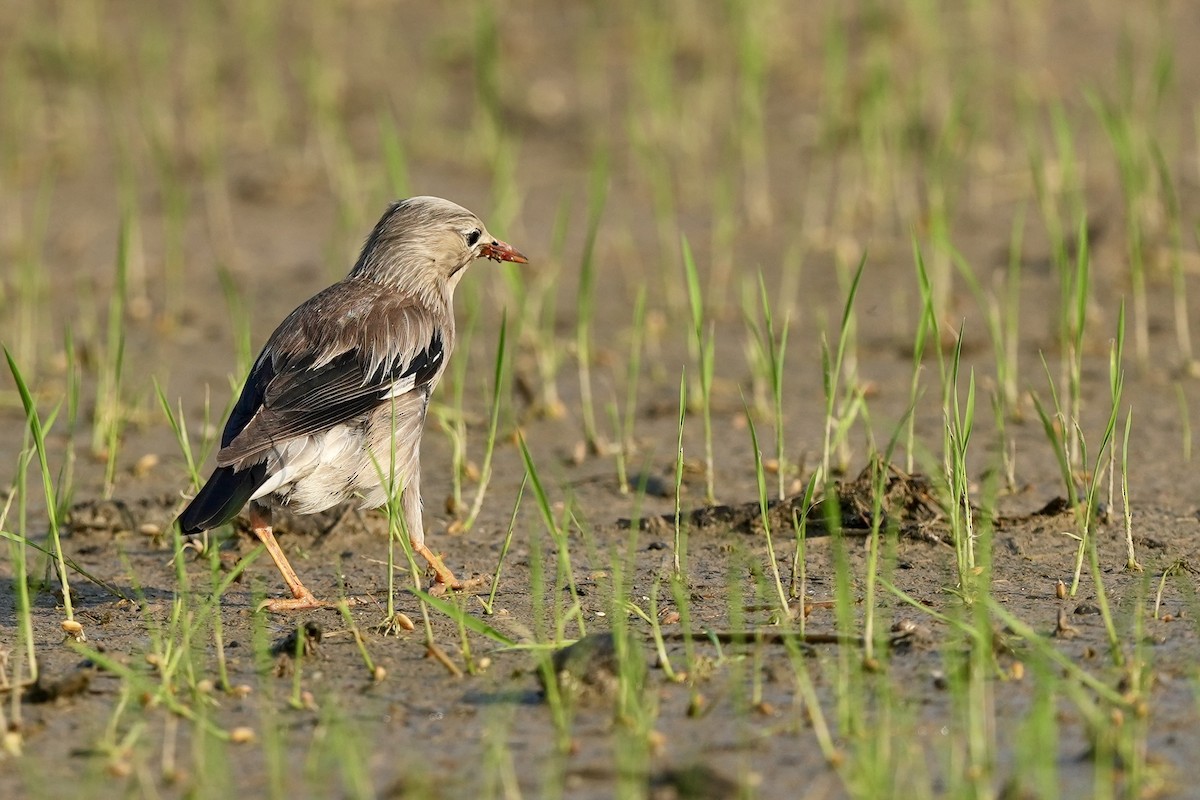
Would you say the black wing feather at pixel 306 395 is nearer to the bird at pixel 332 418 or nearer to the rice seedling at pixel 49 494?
the bird at pixel 332 418

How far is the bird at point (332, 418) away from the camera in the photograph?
→ 5207 mm

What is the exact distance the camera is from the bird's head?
6309 millimetres

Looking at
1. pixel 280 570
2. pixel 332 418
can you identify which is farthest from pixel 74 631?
pixel 332 418

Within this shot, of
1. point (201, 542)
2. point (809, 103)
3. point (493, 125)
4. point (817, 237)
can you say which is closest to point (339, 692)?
point (201, 542)

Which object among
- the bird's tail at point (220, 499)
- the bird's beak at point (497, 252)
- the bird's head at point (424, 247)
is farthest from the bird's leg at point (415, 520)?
the bird's beak at point (497, 252)

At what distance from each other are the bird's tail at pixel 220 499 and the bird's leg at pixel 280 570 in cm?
20

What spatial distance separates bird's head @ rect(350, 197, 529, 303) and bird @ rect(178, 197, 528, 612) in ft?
0.27

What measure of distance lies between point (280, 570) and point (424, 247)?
144 cm

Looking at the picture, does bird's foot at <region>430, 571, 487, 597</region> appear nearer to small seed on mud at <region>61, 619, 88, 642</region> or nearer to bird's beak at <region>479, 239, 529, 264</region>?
small seed on mud at <region>61, 619, 88, 642</region>

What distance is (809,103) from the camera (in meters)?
10.8

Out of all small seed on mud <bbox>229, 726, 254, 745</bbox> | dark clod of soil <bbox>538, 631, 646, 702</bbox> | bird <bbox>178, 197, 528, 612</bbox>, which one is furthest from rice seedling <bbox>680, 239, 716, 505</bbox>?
small seed on mud <bbox>229, 726, 254, 745</bbox>

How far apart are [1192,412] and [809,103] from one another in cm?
443

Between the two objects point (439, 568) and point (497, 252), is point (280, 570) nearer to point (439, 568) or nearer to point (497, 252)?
point (439, 568)

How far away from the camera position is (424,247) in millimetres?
6332
